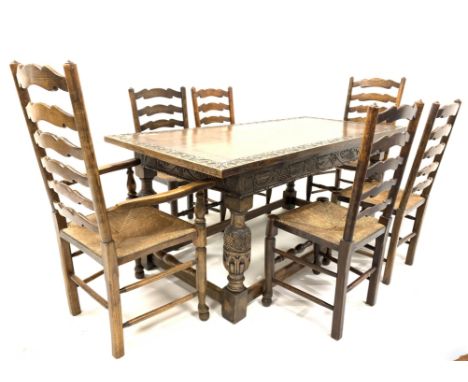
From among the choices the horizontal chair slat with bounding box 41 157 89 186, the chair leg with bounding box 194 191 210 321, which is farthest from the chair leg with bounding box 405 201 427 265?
the horizontal chair slat with bounding box 41 157 89 186

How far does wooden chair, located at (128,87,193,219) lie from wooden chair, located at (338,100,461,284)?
1.28m

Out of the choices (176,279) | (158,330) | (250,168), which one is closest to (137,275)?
(176,279)

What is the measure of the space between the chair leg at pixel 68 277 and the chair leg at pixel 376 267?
1654 millimetres

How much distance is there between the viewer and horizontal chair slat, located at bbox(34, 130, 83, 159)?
1408mm

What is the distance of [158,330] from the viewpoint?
1.96 metres

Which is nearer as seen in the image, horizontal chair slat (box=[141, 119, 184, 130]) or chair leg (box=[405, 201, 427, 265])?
chair leg (box=[405, 201, 427, 265])

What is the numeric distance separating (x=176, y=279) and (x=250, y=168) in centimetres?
112

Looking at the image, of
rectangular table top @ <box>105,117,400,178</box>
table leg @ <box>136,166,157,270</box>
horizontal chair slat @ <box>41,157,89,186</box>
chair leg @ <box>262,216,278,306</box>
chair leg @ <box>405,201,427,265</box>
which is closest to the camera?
horizontal chair slat @ <box>41,157,89,186</box>

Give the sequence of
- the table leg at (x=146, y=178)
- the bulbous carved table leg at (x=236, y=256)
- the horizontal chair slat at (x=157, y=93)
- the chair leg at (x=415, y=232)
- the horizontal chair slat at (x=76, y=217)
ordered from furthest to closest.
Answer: the horizontal chair slat at (x=157, y=93), the chair leg at (x=415, y=232), the table leg at (x=146, y=178), the bulbous carved table leg at (x=236, y=256), the horizontal chair slat at (x=76, y=217)

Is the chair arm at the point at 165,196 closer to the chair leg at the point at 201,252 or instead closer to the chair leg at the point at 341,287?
the chair leg at the point at 201,252

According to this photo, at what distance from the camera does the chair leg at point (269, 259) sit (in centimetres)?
202

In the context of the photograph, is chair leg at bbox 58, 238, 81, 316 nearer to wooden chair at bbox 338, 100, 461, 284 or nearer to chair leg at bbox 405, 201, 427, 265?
wooden chair at bbox 338, 100, 461, 284

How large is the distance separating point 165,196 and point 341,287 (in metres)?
0.97

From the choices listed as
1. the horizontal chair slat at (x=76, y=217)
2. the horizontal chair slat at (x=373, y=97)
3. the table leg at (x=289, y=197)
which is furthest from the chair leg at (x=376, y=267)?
the horizontal chair slat at (x=373, y=97)
